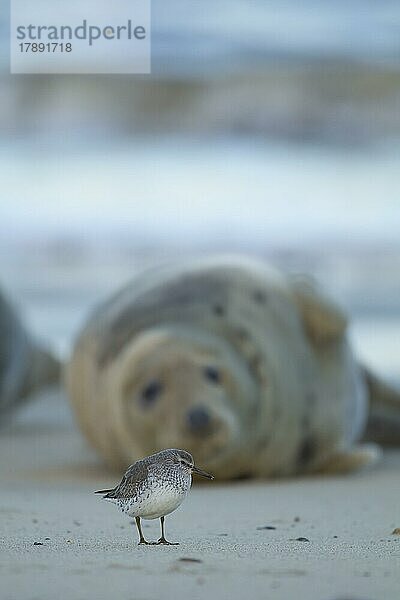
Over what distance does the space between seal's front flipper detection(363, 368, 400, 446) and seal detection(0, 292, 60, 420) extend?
139cm

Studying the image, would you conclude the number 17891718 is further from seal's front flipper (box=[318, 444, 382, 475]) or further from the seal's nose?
seal's front flipper (box=[318, 444, 382, 475])

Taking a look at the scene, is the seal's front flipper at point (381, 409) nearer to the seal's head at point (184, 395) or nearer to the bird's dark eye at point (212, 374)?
the seal's head at point (184, 395)

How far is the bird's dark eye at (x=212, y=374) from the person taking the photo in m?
3.78

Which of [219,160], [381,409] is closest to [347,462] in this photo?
[381,409]

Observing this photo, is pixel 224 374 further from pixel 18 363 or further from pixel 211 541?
pixel 18 363

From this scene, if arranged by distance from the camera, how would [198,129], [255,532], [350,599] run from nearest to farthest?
[350,599] → [255,532] → [198,129]

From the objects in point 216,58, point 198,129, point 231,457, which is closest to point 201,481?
point 231,457

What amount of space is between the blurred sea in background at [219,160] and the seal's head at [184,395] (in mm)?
2525

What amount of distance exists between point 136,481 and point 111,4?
2960mm

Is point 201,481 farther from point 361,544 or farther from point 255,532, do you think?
point 361,544

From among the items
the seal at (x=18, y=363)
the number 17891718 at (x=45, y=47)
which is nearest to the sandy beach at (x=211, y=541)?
the number 17891718 at (x=45, y=47)

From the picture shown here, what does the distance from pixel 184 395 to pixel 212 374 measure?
125 millimetres

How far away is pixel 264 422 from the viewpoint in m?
3.92

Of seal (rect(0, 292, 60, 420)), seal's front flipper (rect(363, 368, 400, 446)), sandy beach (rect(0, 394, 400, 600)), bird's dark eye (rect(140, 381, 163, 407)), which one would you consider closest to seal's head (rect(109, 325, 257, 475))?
bird's dark eye (rect(140, 381, 163, 407))
